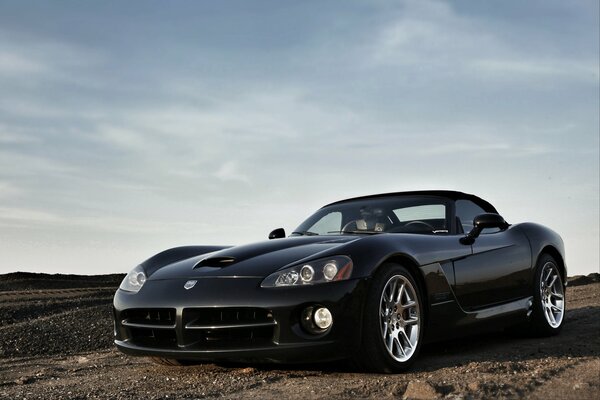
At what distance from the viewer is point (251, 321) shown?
4.92m

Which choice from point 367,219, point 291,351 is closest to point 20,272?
point 367,219

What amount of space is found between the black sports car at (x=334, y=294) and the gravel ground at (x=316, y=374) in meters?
0.21

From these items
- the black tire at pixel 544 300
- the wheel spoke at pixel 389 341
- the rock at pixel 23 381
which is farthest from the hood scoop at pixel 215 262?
the black tire at pixel 544 300

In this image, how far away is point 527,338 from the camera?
738 centimetres

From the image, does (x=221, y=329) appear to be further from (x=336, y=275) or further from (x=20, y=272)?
(x=20, y=272)

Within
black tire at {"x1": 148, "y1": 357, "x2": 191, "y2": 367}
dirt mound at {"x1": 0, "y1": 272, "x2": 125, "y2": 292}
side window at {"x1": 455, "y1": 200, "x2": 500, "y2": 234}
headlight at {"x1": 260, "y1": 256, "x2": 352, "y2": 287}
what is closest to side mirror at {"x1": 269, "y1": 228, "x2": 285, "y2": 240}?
side window at {"x1": 455, "y1": 200, "x2": 500, "y2": 234}

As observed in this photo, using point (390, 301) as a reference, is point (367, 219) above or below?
above

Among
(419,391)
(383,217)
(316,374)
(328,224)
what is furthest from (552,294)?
(419,391)

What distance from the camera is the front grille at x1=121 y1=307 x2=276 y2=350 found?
490 cm

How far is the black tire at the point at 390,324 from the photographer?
4.87m

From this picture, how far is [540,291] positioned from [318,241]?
2.80m

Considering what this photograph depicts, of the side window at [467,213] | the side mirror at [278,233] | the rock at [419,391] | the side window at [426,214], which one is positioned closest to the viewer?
the rock at [419,391]

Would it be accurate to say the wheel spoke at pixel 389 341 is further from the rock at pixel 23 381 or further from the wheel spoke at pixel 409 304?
the rock at pixel 23 381

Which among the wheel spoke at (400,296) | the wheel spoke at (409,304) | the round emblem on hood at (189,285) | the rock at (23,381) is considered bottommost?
the rock at (23,381)
